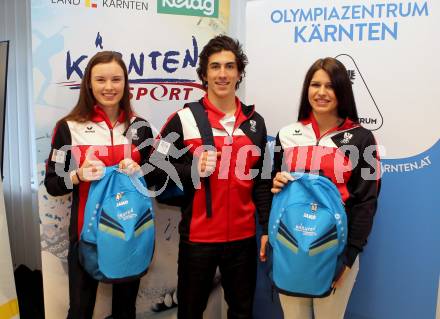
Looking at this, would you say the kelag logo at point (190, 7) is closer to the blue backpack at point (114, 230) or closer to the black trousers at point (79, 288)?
the blue backpack at point (114, 230)

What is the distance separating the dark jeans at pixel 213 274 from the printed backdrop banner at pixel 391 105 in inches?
24.6

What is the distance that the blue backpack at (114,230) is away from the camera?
69.2 inches

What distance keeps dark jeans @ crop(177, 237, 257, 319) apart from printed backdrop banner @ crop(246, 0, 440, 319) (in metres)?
0.63

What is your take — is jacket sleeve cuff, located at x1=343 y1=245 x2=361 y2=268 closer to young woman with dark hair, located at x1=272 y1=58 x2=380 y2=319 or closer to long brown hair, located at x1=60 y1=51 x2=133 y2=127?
young woman with dark hair, located at x1=272 y1=58 x2=380 y2=319

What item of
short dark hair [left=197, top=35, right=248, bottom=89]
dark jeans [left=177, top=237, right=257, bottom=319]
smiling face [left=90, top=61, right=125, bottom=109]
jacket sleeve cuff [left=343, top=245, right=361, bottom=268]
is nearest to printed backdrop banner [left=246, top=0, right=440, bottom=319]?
short dark hair [left=197, top=35, right=248, bottom=89]

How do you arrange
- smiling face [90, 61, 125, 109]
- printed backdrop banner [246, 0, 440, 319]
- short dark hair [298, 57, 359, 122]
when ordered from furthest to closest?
1. printed backdrop banner [246, 0, 440, 319]
2. smiling face [90, 61, 125, 109]
3. short dark hair [298, 57, 359, 122]

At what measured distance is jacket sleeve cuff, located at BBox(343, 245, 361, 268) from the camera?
168cm

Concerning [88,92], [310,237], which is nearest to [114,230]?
[88,92]

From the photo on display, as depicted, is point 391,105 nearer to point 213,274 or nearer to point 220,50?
point 220,50

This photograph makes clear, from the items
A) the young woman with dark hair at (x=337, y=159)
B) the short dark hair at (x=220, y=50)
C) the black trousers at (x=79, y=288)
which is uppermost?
→ the short dark hair at (x=220, y=50)

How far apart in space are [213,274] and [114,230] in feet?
1.68

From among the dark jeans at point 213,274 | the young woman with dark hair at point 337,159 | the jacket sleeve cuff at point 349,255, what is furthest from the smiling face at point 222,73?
the jacket sleeve cuff at point 349,255

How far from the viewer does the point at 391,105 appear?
2041 millimetres

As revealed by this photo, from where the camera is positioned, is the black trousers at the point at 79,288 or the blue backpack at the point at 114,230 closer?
the blue backpack at the point at 114,230
